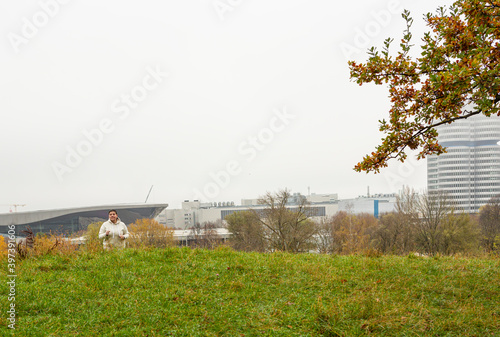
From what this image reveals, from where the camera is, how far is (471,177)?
16738 cm

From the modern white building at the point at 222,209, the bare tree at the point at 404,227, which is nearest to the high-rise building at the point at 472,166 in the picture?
the modern white building at the point at 222,209

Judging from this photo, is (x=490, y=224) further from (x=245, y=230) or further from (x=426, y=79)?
(x=426, y=79)

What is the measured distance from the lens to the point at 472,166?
6644 inches

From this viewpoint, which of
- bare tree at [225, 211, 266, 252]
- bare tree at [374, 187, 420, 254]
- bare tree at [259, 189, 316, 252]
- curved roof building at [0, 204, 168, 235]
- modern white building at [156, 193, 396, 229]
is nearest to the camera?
bare tree at [259, 189, 316, 252]

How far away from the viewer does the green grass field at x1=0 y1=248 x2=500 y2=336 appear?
4406 millimetres

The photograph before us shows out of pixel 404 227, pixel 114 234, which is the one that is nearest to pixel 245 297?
pixel 114 234

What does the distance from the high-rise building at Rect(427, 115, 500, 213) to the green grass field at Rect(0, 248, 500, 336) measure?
181 metres

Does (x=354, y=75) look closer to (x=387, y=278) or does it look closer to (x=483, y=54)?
(x=483, y=54)

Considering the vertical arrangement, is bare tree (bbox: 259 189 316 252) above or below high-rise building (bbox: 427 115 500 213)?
below

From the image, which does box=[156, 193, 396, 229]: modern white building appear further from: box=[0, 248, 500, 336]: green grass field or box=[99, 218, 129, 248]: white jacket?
box=[0, 248, 500, 336]: green grass field

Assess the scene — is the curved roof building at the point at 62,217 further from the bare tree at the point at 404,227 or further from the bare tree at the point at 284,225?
the bare tree at the point at 404,227

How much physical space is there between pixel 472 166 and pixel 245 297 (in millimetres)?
197479

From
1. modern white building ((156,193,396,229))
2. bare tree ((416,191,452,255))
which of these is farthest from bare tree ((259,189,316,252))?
modern white building ((156,193,396,229))

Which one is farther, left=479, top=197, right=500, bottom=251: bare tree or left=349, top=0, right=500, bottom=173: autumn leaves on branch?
left=479, top=197, right=500, bottom=251: bare tree
